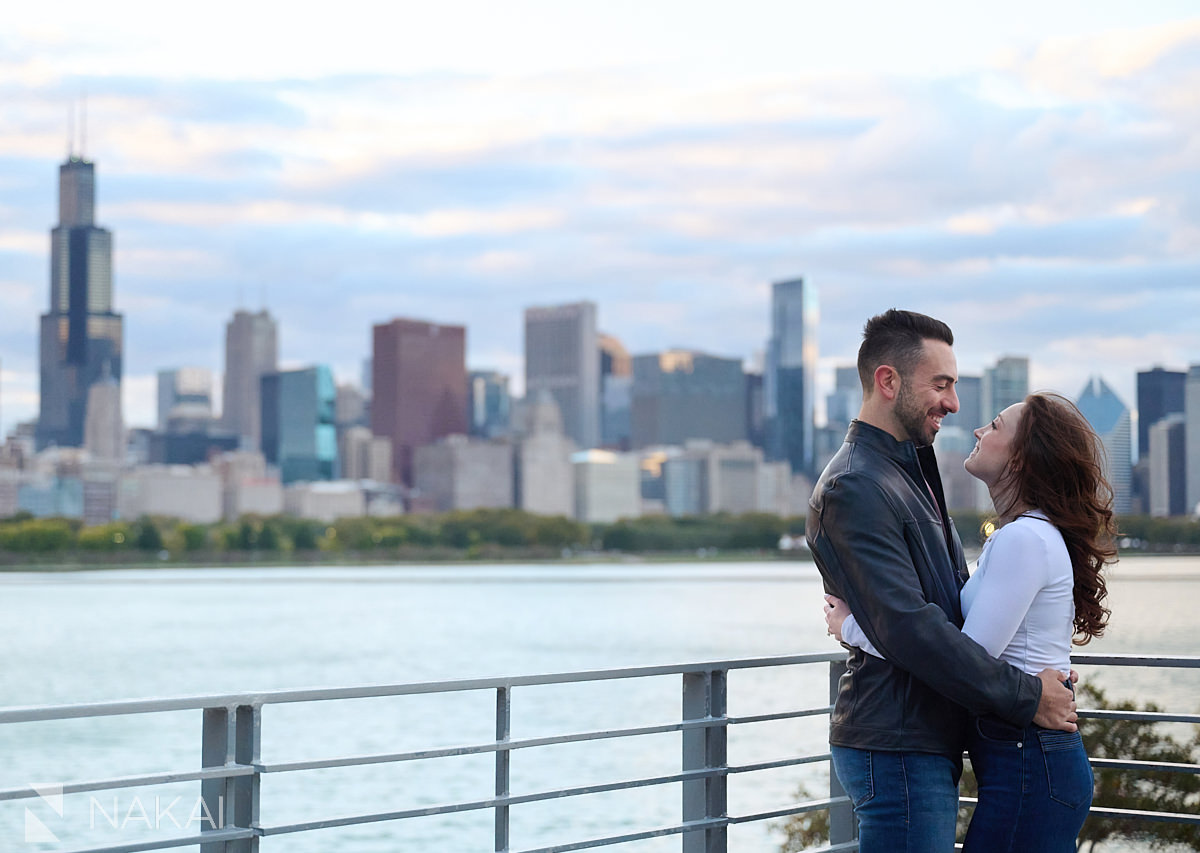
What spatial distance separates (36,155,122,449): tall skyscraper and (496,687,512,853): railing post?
184227mm

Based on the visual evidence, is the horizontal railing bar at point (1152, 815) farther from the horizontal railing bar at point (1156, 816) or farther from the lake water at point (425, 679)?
the lake water at point (425, 679)

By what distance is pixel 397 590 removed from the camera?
3797 inches

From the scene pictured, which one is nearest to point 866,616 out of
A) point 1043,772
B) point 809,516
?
point 809,516

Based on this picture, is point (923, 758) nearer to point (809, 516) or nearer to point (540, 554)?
point (809, 516)

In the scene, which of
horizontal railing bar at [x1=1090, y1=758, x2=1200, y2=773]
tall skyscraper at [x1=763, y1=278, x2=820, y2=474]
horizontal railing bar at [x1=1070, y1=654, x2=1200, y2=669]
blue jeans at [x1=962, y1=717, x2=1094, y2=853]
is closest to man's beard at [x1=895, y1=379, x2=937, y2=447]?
blue jeans at [x1=962, y1=717, x2=1094, y2=853]

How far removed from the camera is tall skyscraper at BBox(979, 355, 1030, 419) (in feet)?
221

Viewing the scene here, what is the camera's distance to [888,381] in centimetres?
305

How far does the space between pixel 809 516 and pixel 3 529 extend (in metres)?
111

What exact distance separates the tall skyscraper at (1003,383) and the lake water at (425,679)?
11.0 metres

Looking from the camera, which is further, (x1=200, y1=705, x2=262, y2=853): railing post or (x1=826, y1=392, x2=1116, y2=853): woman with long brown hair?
(x1=200, y1=705, x2=262, y2=853): railing post

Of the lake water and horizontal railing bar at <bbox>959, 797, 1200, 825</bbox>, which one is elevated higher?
horizontal railing bar at <bbox>959, 797, 1200, 825</bbox>

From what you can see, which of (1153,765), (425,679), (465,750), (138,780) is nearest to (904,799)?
→ (465,750)

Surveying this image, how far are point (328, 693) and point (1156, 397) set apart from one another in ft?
203

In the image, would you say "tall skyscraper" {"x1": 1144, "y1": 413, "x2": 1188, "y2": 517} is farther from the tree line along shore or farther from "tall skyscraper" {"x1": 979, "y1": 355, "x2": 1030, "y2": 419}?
the tree line along shore
